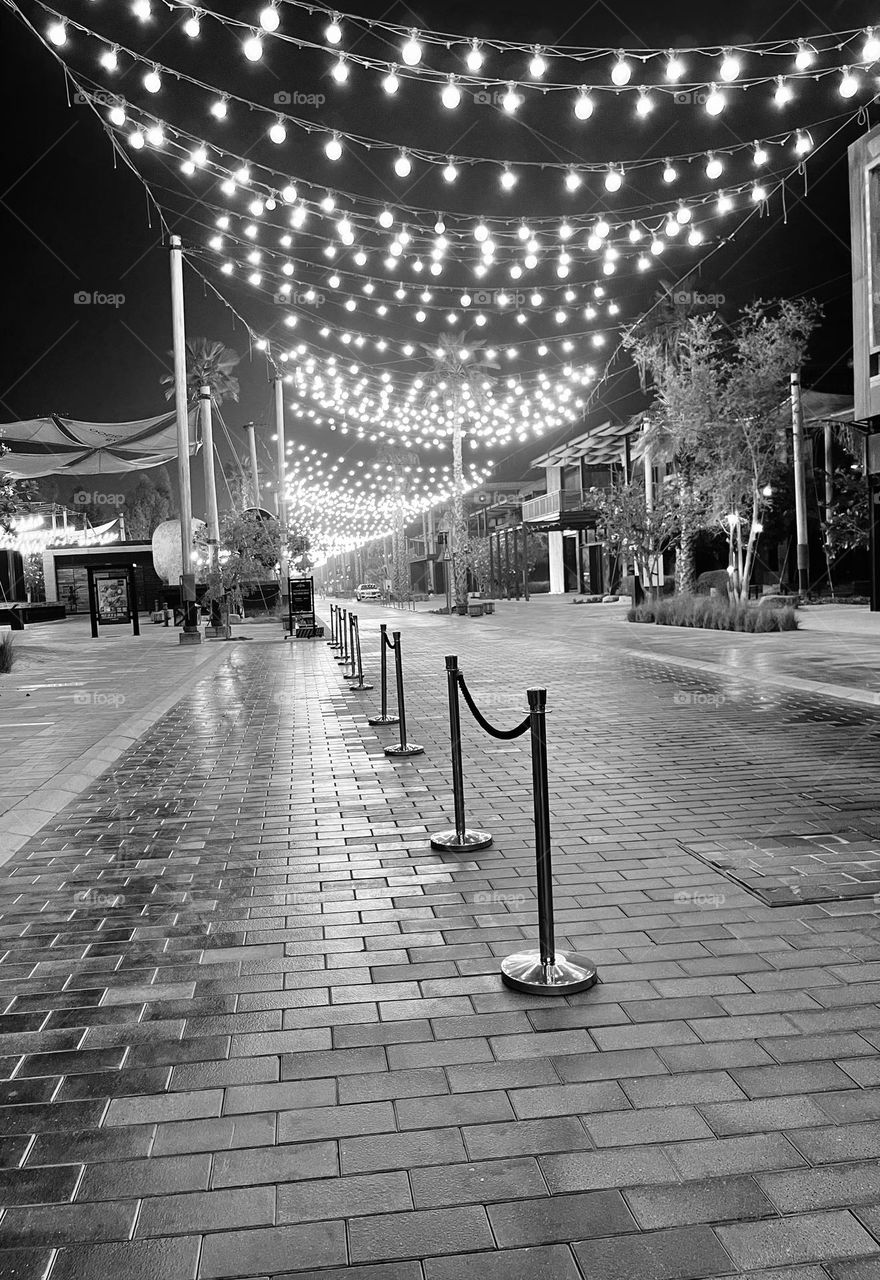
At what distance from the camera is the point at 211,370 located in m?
49.2

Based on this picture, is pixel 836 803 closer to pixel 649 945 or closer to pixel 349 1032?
pixel 649 945

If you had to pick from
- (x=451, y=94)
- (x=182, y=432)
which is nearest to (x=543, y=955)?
(x=451, y=94)

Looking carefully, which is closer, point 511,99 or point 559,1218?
point 559,1218

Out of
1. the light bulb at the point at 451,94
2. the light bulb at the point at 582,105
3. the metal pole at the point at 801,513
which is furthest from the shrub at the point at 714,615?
the light bulb at the point at 451,94

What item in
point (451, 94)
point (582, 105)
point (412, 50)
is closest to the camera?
point (412, 50)

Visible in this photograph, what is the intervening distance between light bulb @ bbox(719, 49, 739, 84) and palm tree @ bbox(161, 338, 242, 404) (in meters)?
34.5

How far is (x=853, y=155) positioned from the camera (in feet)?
59.4

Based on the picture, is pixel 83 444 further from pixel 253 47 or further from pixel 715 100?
pixel 715 100

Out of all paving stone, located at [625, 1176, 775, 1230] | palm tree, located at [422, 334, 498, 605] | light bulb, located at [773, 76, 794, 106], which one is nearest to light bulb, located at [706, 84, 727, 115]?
light bulb, located at [773, 76, 794, 106]

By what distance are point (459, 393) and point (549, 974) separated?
121 feet

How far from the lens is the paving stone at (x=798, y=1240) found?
7.48 feet

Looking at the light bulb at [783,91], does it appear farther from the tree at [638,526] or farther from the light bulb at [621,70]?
the tree at [638,526]

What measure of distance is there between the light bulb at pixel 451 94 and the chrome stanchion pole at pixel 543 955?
11.3 m

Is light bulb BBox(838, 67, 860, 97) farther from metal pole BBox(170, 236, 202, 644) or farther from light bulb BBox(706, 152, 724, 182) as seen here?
metal pole BBox(170, 236, 202, 644)
